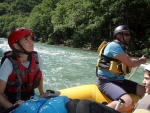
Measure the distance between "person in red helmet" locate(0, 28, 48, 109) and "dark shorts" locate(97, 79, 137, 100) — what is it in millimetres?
1001

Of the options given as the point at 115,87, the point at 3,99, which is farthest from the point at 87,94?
the point at 3,99

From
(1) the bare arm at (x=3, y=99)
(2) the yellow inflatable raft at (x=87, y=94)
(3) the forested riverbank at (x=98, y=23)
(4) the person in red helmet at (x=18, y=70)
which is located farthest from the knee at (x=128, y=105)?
(3) the forested riverbank at (x=98, y=23)

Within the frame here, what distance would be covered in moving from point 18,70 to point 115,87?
1.28m

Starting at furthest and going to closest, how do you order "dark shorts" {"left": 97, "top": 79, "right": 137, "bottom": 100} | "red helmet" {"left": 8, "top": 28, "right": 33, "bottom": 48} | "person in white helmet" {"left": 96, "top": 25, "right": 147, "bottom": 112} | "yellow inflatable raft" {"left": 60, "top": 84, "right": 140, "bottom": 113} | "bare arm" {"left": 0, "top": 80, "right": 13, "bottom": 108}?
"yellow inflatable raft" {"left": 60, "top": 84, "right": 140, "bottom": 113}
"person in white helmet" {"left": 96, "top": 25, "right": 147, "bottom": 112}
"dark shorts" {"left": 97, "top": 79, "right": 137, "bottom": 100}
"red helmet" {"left": 8, "top": 28, "right": 33, "bottom": 48}
"bare arm" {"left": 0, "top": 80, "right": 13, "bottom": 108}

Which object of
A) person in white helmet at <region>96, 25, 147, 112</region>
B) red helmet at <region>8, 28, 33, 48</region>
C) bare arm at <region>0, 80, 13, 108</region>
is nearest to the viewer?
bare arm at <region>0, 80, 13, 108</region>

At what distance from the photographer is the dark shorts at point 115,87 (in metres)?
3.35

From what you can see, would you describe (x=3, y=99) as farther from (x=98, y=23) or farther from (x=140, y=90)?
(x=98, y=23)

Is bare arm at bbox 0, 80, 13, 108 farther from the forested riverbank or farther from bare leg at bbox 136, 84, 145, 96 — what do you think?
the forested riverbank

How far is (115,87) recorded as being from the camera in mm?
3389

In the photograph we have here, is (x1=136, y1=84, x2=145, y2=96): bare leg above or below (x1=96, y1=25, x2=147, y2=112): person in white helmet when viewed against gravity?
below

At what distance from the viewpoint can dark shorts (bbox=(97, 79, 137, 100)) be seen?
335 cm

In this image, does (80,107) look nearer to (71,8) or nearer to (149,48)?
(149,48)

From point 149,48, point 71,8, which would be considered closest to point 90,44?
point 149,48

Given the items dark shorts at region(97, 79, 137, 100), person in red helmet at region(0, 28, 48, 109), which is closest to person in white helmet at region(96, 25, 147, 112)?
dark shorts at region(97, 79, 137, 100)
